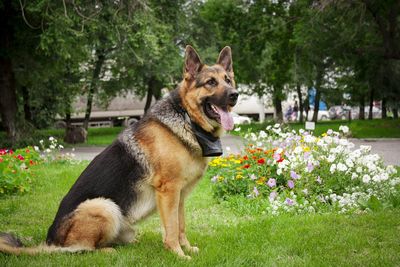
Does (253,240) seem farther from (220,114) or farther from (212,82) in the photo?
(212,82)

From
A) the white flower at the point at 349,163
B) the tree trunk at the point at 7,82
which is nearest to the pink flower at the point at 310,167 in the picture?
the white flower at the point at 349,163

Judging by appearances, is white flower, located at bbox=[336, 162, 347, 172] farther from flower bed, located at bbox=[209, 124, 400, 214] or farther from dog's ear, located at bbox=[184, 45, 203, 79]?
dog's ear, located at bbox=[184, 45, 203, 79]

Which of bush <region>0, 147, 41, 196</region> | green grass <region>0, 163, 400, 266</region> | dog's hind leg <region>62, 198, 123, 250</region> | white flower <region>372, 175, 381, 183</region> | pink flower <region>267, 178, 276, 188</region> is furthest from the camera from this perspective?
bush <region>0, 147, 41, 196</region>

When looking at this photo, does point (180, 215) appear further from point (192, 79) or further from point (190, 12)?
point (190, 12)

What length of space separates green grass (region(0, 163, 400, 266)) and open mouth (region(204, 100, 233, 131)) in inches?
51.9

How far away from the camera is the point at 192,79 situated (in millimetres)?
4805

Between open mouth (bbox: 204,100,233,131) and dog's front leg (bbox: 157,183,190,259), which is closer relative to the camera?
dog's front leg (bbox: 157,183,190,259)

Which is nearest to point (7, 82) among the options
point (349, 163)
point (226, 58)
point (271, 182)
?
point (271, 182)

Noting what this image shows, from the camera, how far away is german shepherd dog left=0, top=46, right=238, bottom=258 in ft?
14.9

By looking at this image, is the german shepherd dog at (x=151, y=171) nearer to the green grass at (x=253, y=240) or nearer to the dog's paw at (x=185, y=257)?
the dog's paw at (x=185, y=257)

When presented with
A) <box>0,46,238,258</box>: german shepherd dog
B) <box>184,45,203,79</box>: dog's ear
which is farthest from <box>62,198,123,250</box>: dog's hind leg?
<box>184,45,203,79</box>: dog's ear

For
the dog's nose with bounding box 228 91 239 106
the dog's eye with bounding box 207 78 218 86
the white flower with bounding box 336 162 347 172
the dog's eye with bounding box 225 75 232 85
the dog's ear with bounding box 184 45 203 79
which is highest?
the dog's ear with bounding box 184 45 203 79

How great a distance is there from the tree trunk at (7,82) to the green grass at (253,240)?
13.6 metres

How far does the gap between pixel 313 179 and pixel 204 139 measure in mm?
2926
